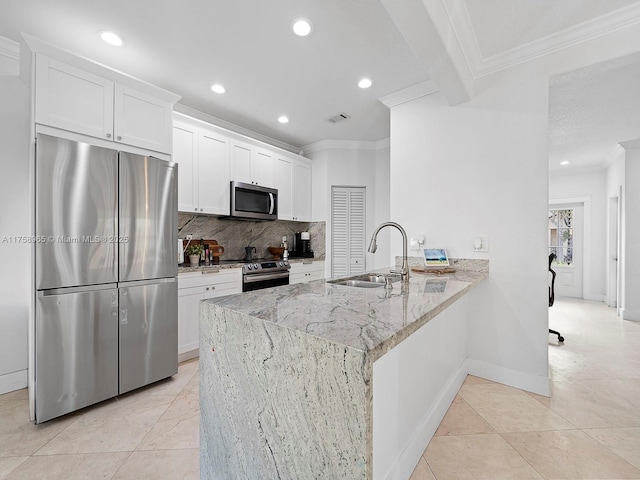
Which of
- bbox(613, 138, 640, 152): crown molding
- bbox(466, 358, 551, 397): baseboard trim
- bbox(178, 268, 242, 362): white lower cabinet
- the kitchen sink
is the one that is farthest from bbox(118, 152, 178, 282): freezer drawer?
bbox(613, 138, 640, 152): crown molding

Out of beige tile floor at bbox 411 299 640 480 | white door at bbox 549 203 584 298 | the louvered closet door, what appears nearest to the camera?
beige tile floor at bbox 411 299 640 480

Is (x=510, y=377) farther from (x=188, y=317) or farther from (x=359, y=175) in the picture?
(x=359, y=175)

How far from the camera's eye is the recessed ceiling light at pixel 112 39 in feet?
6.86

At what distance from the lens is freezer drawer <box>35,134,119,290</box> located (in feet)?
5.99

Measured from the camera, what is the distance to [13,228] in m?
2.28

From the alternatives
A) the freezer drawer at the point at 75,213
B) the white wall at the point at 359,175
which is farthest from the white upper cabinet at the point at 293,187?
the freezer drawer at the point at 75,213

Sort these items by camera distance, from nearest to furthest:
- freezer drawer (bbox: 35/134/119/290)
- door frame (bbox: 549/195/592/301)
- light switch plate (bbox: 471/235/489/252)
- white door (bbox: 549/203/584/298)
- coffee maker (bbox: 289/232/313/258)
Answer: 1. freezer drawer (bbox: 35/134/119/290)
2. light switch plate (bbox: 471/235/489/252)
3. coffee maker (bbox: 289/232/313/258)
4. door frame (bbox: 549/195/592/301)
5. white door (bbox: 549/203/584/298)

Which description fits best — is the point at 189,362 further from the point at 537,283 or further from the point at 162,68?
the point at 537,283

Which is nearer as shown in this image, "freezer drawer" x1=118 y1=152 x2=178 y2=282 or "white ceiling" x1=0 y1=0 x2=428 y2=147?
"white ceiling" x1=0 y1=0 x2=428 y2=147

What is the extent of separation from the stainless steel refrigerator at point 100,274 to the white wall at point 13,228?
0.62 meters

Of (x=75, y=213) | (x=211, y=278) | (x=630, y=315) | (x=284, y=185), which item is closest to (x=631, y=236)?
(x=630, y=315)

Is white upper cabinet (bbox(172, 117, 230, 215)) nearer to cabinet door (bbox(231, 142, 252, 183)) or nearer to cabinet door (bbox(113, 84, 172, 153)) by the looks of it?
cabinet door (bbox(231, 142, 252, 183))

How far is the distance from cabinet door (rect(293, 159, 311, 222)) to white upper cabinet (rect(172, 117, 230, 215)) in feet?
3.80

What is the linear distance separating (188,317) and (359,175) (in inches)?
119
